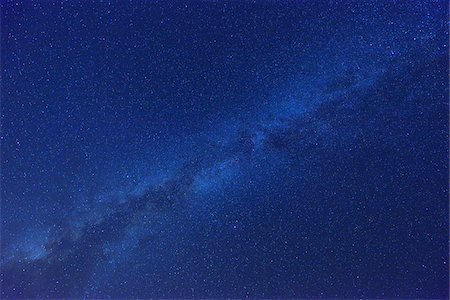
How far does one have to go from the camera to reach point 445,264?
546 cm

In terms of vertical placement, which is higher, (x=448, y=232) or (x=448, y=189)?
(x=448, y=189)

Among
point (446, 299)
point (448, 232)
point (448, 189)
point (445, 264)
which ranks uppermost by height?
point (448, 189)

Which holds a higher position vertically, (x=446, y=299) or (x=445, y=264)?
(x=445, y=264)

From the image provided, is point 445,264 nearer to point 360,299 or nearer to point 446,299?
point 446,299

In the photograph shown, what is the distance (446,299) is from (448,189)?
1.40 meters

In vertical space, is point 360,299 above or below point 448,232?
below

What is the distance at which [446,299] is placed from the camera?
5.33 m

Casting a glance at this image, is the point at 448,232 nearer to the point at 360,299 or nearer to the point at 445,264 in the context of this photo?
the point at 445,264

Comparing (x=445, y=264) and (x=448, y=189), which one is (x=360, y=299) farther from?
(x=448, y=189)

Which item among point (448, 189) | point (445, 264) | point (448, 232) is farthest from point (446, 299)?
point (448, 189)

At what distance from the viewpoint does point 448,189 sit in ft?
17.7

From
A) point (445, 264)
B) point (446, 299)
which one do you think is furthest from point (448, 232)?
point (446, 299)

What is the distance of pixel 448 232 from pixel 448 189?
55 cm

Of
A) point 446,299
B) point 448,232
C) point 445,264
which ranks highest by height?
point 448,232
